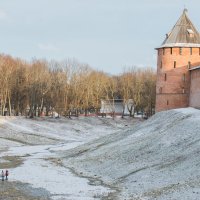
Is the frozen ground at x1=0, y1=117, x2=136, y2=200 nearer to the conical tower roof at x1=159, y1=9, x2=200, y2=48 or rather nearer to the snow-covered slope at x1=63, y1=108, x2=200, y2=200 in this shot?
the snow-covered slope at x1=63, y1=108, x2=200, y2=200

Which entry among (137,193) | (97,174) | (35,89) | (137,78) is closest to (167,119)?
(97,174)

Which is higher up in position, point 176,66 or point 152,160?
point 176,66

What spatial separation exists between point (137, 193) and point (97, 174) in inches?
269

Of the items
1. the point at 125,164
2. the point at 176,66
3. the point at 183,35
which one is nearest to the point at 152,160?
the point at 125,164

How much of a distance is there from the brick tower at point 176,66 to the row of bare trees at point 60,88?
85.5 feet

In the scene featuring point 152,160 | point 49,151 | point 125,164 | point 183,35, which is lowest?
point 49,151

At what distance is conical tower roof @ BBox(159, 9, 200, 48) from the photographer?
168 feet

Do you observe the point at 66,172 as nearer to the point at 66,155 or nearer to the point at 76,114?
the point at 66,155

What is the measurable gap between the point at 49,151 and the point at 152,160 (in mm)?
16317

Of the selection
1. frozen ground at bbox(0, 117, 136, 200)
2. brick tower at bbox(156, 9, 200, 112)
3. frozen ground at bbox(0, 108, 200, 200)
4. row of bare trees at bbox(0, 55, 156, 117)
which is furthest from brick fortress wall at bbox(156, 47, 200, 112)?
row of bare trees at bbox(0, 55, 156, 117)

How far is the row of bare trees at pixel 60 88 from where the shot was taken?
234 ft

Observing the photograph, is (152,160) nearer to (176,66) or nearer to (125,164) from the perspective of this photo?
(125,164)

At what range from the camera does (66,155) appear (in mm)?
37938

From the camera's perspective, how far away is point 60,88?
78750 millimetres
